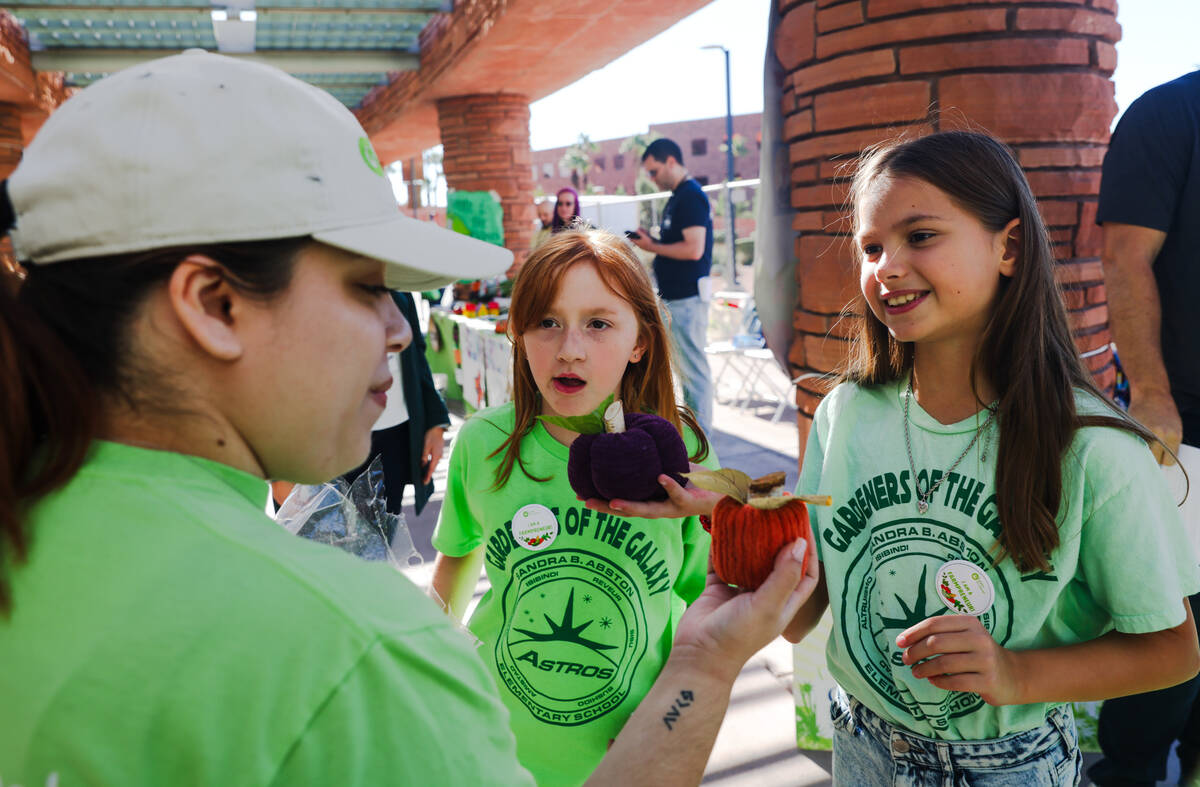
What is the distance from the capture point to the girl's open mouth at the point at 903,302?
4.72 ft

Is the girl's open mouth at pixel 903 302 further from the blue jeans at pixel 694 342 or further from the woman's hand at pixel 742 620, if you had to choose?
the blue jeans at pixel 694 342

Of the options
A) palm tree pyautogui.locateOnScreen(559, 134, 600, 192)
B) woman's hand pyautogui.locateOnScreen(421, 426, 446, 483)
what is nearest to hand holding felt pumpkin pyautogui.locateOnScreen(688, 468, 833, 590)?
woman's hand pyautogui.locateOnScreen(421, 426, 446, 483)

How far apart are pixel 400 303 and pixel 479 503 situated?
2.12 m

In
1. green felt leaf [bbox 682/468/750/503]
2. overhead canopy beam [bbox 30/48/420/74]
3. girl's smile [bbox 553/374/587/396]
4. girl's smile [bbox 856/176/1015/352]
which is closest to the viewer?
green felt leaf [bbox 682/468/750/503]

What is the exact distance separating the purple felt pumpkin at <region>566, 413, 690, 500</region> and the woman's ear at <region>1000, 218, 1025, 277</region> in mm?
659

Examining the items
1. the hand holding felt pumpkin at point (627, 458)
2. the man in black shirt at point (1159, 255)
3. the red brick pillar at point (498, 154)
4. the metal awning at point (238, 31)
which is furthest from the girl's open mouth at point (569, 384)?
the red brick pillar at point (498, 154)

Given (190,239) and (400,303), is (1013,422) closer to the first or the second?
(190,239)

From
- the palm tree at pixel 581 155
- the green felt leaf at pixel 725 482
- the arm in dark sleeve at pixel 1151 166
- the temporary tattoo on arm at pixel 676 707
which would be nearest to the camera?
the temporary tattoo on arm at pixel 676 707

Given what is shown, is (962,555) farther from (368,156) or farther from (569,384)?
(368,156)

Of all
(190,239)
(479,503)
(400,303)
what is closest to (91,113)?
(190,239)

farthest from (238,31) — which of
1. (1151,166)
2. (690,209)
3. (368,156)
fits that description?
(368,156)

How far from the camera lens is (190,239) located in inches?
27.7

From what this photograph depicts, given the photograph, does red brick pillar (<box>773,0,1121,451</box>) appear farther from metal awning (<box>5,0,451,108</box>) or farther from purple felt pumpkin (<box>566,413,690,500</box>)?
metal awning (<box>5,0,451,108</box>)

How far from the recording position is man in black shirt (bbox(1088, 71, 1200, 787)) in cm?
211
